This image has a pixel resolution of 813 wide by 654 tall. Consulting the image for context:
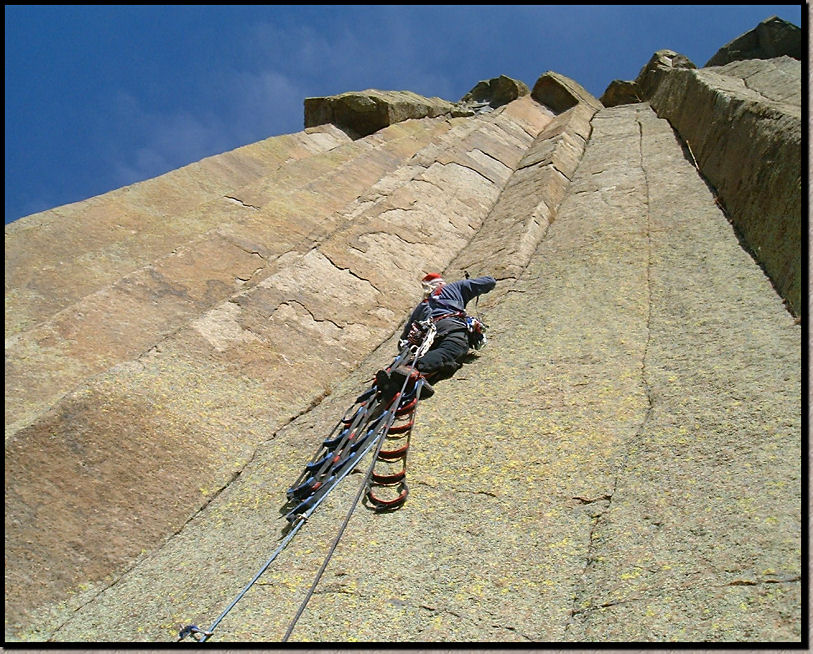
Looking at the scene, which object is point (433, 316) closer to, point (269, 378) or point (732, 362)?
point (269, 378)

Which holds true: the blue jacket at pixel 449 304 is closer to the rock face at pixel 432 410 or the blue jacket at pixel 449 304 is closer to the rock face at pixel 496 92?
the rock face at pixel 432 410

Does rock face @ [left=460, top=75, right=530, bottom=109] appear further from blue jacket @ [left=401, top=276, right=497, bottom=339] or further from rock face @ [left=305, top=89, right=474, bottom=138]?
blue jacket @ [left=401, top=276, right=497, bottom=339]

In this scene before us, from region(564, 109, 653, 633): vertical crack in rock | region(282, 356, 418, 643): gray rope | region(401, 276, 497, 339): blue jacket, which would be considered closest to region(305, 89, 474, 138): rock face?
region(564, 109, 653, 633): vertical crack in rock

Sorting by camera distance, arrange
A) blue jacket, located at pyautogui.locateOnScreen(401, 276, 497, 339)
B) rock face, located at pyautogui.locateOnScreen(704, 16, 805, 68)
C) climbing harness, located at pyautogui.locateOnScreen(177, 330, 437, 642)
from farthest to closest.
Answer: rock face, located at pyautogui.locateOnScreen(704, 16, 805, 68)
blue jacket, located at pyautogui.locateOnScreen(401, 276, 497, 339)
climbing harness, located at pyautogui.locateOnScreen(177, 330, 437, 642)

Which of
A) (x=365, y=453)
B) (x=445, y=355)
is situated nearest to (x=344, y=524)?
(x=365, y=453)

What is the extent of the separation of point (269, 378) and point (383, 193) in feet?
16.4

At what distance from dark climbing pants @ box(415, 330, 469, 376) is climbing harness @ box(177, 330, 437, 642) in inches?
4.3

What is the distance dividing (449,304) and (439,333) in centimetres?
35

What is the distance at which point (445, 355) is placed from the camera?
553 cm

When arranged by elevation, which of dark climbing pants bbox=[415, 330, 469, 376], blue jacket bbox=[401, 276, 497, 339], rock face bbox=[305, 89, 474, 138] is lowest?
dark climbing pants bbox=[415, 330, 469, 376]

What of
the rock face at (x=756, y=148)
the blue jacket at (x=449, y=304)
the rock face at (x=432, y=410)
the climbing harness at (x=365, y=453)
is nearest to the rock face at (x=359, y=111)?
the rock face at (x=756, y=148)

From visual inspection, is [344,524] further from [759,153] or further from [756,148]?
[756,148]

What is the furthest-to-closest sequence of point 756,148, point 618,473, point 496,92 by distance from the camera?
point 496,92 < point 756,148 < point 618,473

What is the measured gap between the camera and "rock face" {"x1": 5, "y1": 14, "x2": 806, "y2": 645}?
10.4 feet
